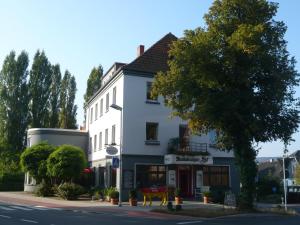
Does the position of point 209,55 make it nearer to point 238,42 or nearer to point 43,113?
point 238,42

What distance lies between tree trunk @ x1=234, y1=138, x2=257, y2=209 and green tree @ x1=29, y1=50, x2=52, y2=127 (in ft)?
129

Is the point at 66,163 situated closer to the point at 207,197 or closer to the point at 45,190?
the point at 45,190

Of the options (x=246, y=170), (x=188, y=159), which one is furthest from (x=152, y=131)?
(x=246, y=170)

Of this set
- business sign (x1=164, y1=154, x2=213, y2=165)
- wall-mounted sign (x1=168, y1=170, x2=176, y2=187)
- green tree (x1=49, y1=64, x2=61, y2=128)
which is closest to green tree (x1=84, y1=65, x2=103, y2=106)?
green tree (x1=49, y1=64, x2=61, y2=128)

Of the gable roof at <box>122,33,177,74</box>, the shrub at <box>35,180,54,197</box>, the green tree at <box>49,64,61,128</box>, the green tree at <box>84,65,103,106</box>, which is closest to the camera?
the gable roof at <box>122,33,177,74</box>

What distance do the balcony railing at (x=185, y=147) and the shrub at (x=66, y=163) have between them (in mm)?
7634

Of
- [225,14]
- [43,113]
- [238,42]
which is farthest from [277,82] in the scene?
[43,113]

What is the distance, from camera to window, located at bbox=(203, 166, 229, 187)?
36.2 m

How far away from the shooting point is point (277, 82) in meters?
23.2

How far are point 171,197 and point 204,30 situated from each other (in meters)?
14.2

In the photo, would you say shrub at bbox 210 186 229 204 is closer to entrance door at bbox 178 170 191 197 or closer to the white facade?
entrance door at bbox 178 170 191 197

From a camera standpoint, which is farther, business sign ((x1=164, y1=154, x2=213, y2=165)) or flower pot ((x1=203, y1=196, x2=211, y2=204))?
business sign ((x1=164, y1=154, x2=213, y2=165))

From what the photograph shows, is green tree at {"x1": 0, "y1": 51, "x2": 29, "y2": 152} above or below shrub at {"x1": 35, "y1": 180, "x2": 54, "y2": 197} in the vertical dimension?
above

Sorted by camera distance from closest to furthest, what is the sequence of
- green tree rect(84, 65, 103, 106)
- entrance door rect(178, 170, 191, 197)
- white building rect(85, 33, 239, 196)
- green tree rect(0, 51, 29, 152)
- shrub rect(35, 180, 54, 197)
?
1. white building rect(85, 33, 239, 196)
2. entrance door rect(178, 170, 191, 197)
3. shrub rect(35, 180, 54, 197)
4. green tree rect(0, 51, 29, 152)
5. green tree rect(84, 65, 103, 106)
